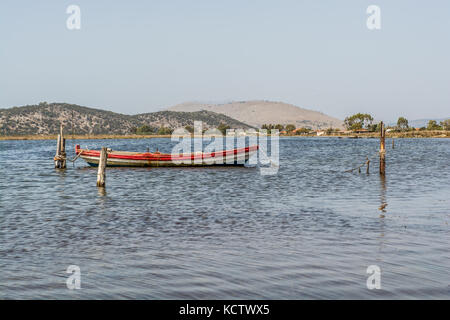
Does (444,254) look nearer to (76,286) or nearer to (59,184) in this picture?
(76,286)

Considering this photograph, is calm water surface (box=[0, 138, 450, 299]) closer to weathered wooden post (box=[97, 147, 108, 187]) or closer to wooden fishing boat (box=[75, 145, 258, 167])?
weathered wooden post (box=[97, 147, 108, 187])

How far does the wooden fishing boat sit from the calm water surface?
59.3ft

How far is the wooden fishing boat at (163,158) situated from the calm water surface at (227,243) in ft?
59.3

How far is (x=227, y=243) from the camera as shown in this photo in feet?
45.7

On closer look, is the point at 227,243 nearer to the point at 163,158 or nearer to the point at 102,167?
the point at 102,167

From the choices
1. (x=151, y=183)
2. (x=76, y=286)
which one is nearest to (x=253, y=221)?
(x=76, y=286)

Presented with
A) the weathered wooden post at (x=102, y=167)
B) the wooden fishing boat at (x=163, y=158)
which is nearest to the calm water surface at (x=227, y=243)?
the weathered wooden post at (x=102, y=167)

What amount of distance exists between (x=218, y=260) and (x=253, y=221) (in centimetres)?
616

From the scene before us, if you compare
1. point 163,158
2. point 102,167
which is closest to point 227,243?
point 102,167

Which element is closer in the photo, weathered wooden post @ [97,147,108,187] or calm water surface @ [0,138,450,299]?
calm water surface @ [0,138,450,299]

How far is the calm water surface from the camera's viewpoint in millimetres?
9852

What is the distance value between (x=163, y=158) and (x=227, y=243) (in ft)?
109

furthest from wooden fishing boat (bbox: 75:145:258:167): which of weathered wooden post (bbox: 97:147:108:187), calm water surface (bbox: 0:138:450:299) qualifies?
calm water surface (bbox: 0:138:450:299)

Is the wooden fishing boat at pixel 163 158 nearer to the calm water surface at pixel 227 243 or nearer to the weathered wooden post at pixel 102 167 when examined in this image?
the weathered wooden post at pixel 102 167
